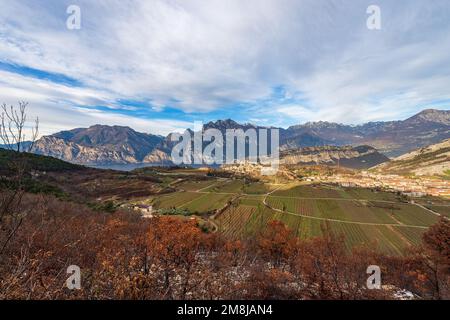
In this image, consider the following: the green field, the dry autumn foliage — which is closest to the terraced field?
the green field

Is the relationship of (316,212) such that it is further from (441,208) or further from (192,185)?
(192,185)

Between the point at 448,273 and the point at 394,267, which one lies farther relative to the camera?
the point at 394,267

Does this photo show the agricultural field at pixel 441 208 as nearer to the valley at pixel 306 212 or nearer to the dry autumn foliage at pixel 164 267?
the valley at pixel 306 212

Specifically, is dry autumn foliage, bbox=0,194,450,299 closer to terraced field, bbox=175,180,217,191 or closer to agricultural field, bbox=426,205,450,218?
agricultural field, bbox=426,205,450,218

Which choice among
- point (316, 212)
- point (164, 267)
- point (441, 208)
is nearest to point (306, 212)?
point (316, 212)

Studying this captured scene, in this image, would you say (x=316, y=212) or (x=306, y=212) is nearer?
(x=306, y=212)

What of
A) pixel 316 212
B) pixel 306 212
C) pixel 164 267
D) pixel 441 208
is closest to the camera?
pixel 164 267

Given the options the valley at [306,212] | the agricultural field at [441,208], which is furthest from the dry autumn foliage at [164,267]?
the agricultural field at [441,208]

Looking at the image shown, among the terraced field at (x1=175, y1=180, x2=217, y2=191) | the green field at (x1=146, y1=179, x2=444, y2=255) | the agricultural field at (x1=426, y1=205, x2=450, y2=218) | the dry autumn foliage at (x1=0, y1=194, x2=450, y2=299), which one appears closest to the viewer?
the dry autumn foliage at (x1=0, y1=194, x2=450, y2=299)

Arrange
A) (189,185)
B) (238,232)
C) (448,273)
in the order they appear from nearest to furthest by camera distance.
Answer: (448,273)
(238,232)
(189,185)
